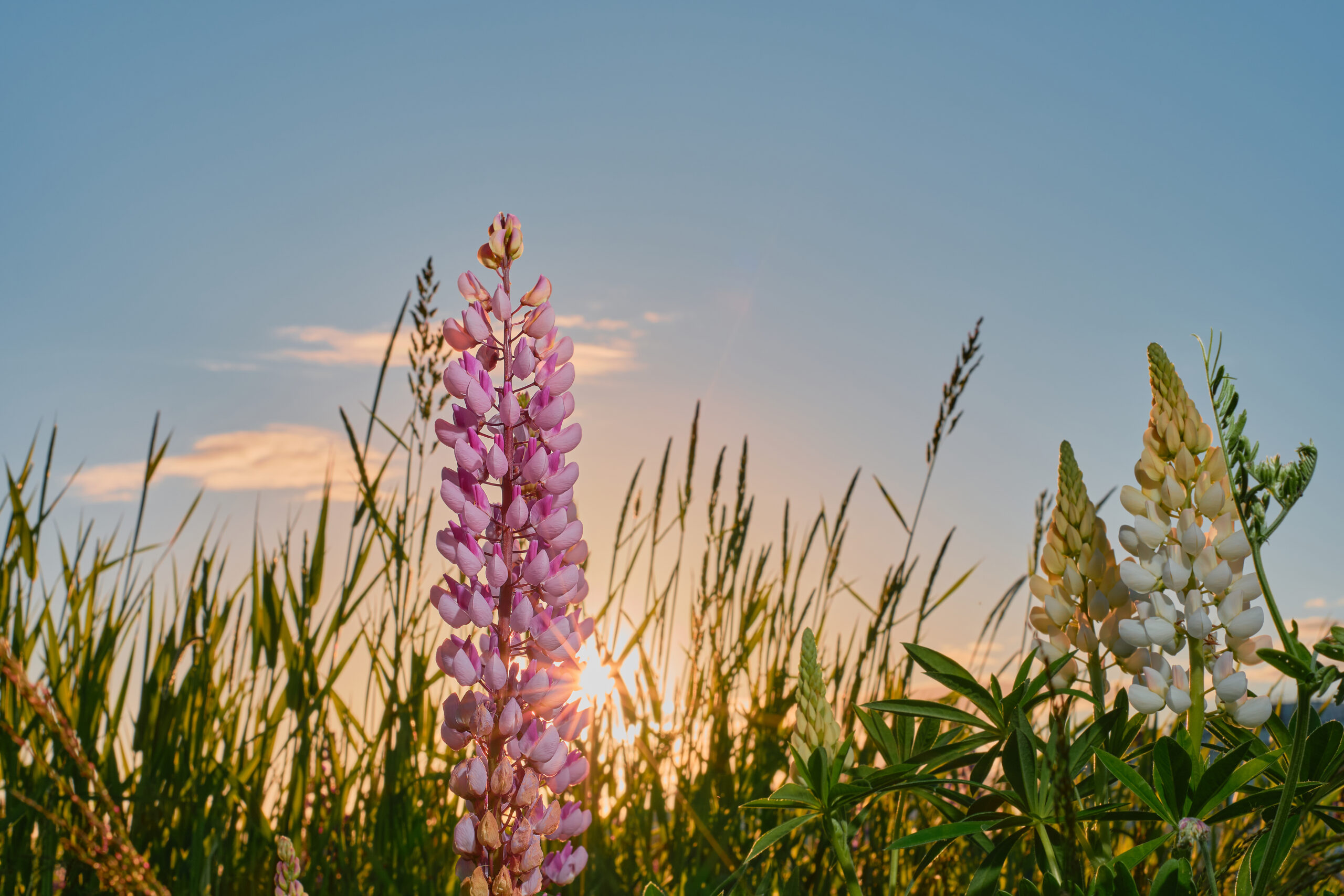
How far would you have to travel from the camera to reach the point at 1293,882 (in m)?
0.79

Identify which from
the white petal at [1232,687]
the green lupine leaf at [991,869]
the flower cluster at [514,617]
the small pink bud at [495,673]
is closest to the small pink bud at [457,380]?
the flower cluster at [514,617]

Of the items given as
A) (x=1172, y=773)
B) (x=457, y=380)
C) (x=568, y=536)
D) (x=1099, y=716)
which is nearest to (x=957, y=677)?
(x=1099, y=716)

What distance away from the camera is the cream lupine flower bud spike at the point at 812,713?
1.18 metres

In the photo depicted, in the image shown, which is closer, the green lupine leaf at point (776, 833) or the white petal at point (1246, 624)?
the green lupine leaf at point (776, 833)

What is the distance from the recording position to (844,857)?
1.11 metres

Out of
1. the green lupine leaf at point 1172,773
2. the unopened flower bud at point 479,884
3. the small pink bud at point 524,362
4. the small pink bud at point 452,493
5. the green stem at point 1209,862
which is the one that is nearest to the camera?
the green stem at point 1209,862

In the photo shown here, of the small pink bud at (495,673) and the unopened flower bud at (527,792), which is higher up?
the small pink bud at (495,673)

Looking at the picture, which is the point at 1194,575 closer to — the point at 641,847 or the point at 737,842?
Answer: the point at 737,842

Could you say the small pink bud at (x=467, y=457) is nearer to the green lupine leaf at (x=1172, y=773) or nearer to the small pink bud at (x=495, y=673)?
the small pink bud at (x=495, y=673)

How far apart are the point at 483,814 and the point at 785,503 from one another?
191 centimetres

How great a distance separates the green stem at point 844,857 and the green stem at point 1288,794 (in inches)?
16.0

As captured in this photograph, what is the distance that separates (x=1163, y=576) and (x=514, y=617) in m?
0.87

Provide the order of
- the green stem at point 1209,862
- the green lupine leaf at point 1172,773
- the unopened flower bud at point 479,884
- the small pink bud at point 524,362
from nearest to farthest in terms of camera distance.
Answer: the green stem at point 1209,862 < the green lupine leaf at point 1172,773 < the unopened flower bud at point 479,884 < the small pink bud at point 524,362

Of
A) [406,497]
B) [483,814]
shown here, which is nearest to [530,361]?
[483,814]
